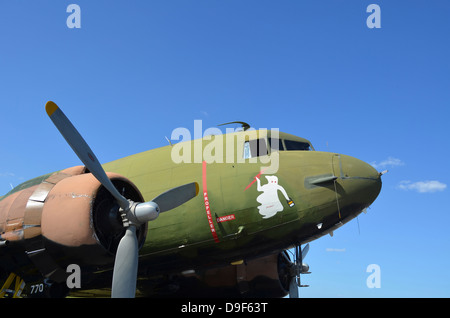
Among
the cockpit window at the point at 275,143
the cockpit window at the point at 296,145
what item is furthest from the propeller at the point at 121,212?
the cockpit window at the point at 296,145

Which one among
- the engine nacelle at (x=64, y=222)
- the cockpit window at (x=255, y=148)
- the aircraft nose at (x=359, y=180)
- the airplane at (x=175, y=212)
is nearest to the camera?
the engine nacelle at (x=64, y=222)

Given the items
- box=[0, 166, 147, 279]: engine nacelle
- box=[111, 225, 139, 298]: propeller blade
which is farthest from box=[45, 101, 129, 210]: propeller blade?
box=[111, 225, 139, 298]: propeller blade

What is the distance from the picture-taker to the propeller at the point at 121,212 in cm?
955

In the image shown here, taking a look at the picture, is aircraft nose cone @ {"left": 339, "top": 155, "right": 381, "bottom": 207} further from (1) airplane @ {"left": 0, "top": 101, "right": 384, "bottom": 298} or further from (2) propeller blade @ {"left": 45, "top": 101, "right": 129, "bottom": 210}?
(2) propeller blade @ {"left": 45, "top": 101, "right": 129, "bottom": 210}

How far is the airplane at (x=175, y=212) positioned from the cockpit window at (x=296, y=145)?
5cm

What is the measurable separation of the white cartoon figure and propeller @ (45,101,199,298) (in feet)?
10.6

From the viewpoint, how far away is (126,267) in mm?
9742

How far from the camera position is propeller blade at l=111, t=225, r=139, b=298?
955cm

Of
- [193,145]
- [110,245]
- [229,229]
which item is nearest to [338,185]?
[229,229]

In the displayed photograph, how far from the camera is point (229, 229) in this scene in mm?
11773

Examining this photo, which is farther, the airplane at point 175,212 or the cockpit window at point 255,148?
the cockpit window at point 255,148

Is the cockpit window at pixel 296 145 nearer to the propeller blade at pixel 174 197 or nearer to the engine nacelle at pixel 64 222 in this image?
the propeller blade at pixel 174 197
